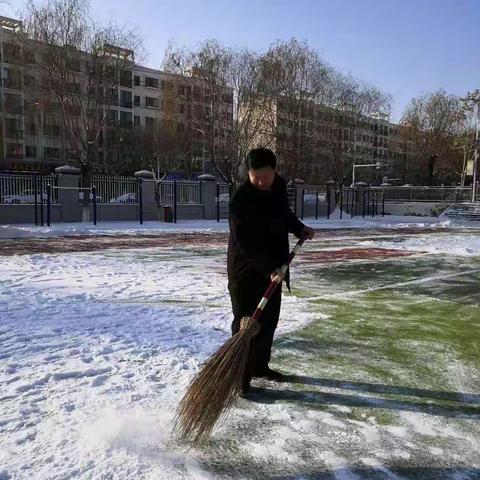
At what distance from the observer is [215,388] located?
3.21m

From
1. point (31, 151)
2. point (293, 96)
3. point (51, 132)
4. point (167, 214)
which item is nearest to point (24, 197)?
point (167, 214)

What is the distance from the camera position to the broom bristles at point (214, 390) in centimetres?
308

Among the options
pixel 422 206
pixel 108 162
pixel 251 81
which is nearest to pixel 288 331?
pixel 251 81

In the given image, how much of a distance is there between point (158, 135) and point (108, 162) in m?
8.59

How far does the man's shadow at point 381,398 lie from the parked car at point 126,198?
75.4 ft

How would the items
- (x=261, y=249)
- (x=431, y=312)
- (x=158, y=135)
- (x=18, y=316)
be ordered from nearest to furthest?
(x=261, y=249)
(x=18, y=316)
(x=431, y=312)
(x=158, y=135)

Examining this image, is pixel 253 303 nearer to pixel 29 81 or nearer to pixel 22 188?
pixel 22 188

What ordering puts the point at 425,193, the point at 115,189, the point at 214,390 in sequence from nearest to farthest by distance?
the point at 214,390 < the point at 115,189 < the point at 425,193

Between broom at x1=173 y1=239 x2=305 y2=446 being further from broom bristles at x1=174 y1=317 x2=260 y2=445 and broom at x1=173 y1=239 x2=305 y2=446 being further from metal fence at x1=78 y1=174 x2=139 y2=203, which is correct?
metal fence at x1=78 y1=174 x2=139 y2=203

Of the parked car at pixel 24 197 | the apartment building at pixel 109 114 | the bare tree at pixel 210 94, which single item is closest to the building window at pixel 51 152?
the apartment building at pixel 109 114

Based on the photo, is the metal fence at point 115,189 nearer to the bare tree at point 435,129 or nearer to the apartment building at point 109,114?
the apartment building at point 109,114

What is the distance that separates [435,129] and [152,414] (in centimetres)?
6243

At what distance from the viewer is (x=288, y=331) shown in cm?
538

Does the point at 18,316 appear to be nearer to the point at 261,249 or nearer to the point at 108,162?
the point at 261,249
